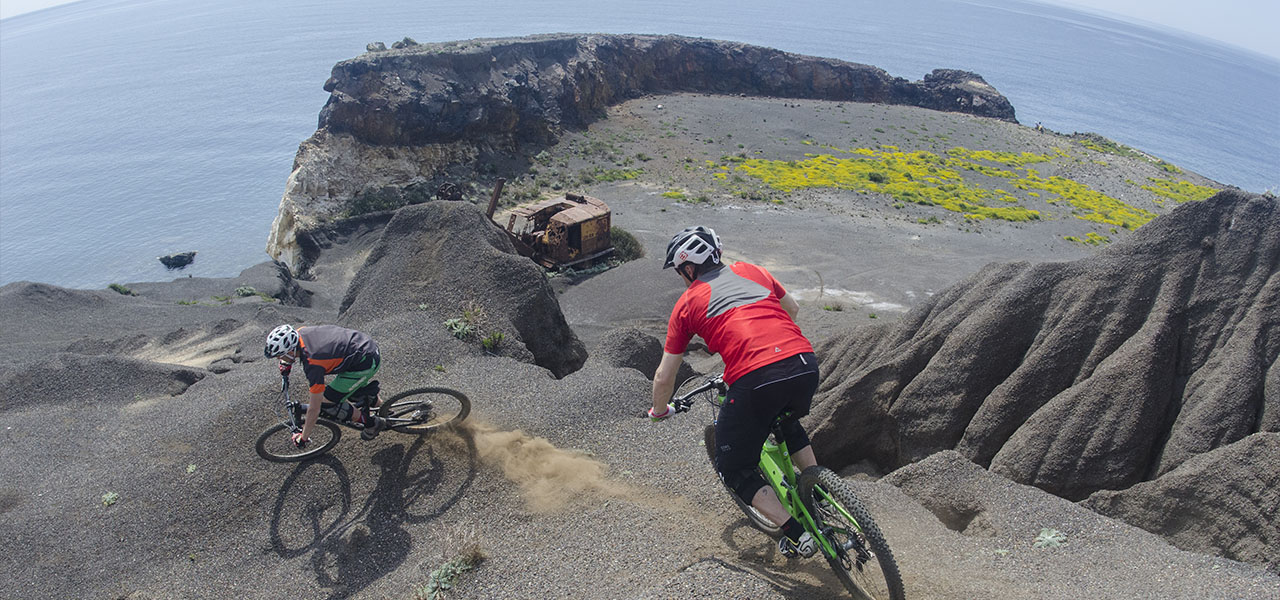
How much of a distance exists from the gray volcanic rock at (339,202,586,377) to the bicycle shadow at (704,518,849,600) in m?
7.30

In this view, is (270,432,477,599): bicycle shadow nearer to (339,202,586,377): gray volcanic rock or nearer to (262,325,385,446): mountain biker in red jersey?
(262,325,385,446): mountain biker in red jersey

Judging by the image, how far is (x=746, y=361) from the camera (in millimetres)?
5738

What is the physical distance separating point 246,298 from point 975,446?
91.4 feet

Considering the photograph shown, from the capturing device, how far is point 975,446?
10.9 metres

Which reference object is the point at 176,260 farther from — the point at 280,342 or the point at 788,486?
the point at 788,486

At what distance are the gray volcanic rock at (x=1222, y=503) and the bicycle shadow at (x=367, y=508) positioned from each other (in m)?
8.52

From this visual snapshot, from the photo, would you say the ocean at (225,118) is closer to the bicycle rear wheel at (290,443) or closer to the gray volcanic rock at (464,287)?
the gray volcanic rock at (464,287)

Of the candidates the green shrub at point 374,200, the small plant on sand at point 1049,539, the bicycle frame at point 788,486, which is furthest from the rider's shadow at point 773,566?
the green shrub at point 374,200

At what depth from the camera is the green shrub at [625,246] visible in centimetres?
3784

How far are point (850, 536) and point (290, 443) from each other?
7.86 metres

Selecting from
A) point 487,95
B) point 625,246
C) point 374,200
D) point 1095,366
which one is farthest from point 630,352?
point 487,95

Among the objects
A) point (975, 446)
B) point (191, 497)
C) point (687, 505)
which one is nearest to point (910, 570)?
point (687, 505)

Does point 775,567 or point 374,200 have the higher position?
point 775,567

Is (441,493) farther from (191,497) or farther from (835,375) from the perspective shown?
(835,375)
